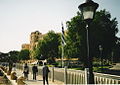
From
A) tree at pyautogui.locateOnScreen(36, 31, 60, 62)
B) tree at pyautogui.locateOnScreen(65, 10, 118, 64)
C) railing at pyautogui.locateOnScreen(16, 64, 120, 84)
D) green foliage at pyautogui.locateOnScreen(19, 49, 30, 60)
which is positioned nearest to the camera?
railing at pyautogui.locateOnScreen(16, 64, 120, 84)

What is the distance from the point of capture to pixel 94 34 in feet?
117

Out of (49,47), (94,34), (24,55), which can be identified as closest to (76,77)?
(94,34)

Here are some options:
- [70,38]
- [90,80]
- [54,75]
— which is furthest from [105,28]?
[90,80]

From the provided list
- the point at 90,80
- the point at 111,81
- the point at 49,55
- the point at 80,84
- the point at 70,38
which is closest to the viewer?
the point at 90,80

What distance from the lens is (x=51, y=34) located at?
76.6m

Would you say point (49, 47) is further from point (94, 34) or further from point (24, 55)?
point (24, 55)

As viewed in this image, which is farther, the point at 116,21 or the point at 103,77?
the point at 116,21

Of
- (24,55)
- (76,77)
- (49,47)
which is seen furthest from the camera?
(24,55)

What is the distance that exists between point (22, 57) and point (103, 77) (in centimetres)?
13659

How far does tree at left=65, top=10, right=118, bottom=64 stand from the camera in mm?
36406

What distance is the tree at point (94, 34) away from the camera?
36406 mm

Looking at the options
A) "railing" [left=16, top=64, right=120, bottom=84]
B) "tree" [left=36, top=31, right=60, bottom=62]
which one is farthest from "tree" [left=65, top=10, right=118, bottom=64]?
"tree" [left=36, top=31, right=60, bottom=62]

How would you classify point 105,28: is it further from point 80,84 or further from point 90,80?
point 90,80

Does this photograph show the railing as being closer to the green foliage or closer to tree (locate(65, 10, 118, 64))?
tree (locate(65, 10, 118, 64))
